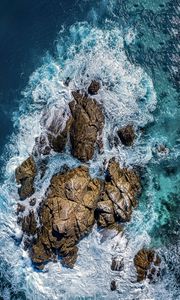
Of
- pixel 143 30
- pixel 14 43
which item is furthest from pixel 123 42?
pixel 14 43

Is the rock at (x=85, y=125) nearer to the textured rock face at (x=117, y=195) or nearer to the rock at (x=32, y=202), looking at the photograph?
the textured rock face at (x=117, y=195)

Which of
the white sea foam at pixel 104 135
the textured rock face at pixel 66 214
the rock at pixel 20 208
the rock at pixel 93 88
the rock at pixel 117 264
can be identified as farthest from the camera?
the rock at pixel 20 208

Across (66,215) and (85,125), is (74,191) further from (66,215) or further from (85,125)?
(85,125)

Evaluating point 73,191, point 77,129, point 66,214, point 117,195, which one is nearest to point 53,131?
point 77,129

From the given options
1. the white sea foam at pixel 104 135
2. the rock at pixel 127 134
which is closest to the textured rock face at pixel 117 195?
the white sea foam at pixel 104 135

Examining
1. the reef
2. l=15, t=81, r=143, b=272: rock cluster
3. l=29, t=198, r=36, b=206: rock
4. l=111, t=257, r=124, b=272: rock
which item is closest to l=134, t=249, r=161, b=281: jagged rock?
the reef

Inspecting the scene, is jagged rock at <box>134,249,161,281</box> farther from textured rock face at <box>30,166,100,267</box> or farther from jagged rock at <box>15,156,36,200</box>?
jagged rock at <box>15,156,36,200</box>

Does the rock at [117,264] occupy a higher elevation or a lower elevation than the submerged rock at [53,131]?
lower

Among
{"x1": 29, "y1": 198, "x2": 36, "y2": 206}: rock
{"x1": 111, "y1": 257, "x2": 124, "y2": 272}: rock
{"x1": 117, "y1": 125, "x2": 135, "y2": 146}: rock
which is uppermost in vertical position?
{"x1": 117, "y1": 125, "x2": 135, "y2": 146}: rock
